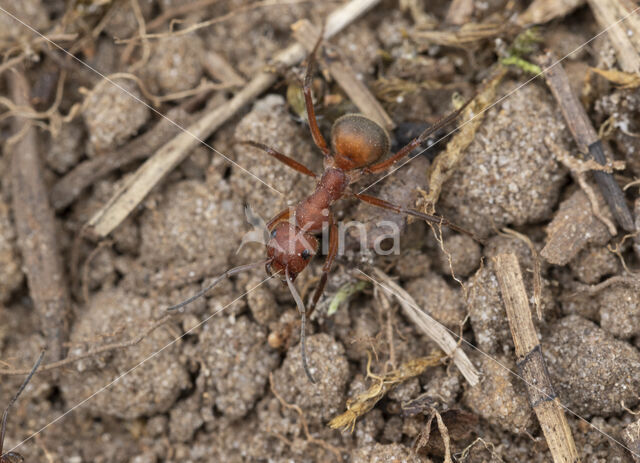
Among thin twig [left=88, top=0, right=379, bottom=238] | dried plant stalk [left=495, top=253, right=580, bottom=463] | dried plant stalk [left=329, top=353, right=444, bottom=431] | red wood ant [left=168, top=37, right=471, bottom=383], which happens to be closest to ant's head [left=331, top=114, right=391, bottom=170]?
red wood ant [left=168, top=37, right=471, bottom=383]

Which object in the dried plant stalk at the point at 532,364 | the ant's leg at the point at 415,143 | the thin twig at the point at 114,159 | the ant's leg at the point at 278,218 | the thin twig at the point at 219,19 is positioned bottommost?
the dried plant stalk at the point at 532,364

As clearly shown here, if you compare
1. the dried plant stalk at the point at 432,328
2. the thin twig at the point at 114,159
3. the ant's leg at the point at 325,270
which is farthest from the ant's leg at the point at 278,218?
the thin twig at the point at 114,159

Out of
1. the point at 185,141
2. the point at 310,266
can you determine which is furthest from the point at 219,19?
the point at 310,266

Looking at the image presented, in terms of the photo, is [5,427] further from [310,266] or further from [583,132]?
[583,132]

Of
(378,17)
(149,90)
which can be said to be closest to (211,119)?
(149,90)

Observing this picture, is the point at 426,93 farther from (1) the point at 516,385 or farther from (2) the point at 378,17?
(1) the point at 516,385

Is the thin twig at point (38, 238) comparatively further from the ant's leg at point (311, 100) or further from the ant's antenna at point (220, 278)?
the ant's leg at point (311, 100)

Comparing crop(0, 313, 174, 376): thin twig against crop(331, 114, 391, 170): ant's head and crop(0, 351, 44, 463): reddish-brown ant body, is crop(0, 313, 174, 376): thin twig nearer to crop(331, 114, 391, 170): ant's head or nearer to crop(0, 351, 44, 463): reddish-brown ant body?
crop(0, 351, 44, 463): reddish-brown ant body
